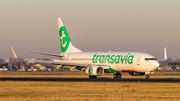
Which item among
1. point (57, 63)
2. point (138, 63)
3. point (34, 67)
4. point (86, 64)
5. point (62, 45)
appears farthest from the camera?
point (34, 67)

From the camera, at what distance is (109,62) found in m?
53.3

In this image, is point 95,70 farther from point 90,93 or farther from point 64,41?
point 90,93

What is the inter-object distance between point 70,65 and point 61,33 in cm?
1063

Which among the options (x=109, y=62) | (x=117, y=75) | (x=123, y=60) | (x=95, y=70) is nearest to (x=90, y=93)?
(x=95, y=70)

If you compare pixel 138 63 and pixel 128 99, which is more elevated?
pixel 138 63

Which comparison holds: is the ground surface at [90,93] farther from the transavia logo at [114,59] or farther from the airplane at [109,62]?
the transavia logo at [114,59]

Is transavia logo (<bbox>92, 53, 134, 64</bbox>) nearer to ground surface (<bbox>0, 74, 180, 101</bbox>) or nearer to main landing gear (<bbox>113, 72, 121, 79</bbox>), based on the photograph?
main landing gear (<bbox>113, 72, 121, 79</bbox>)

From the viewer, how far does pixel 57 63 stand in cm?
5334

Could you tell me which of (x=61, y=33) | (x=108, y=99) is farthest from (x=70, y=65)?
(x=108, y=99)

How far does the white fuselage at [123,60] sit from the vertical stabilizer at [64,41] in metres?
4.24

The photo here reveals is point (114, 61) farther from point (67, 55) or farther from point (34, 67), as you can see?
point (34, 67)

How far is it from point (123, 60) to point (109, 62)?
111 inches

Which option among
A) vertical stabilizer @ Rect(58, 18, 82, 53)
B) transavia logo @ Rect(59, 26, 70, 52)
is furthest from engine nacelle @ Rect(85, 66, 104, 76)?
transavia logo @ Rect(59, 26, 70, 52)

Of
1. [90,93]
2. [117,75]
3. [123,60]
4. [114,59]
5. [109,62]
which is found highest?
[114,59]
